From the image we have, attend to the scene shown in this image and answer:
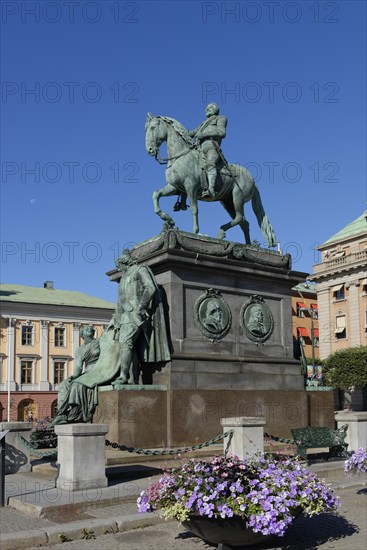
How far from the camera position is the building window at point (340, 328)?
72.1 metres

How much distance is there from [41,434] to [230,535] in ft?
31.4

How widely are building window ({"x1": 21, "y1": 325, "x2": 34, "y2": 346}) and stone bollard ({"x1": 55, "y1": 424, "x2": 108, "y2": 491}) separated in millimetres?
58405

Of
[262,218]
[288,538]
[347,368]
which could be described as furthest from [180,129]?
[347,368]

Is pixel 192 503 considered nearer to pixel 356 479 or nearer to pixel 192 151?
pixel 356 479

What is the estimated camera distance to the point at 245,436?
474 inches

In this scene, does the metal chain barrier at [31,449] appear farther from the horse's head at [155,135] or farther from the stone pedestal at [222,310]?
the horse's head at [155,135]

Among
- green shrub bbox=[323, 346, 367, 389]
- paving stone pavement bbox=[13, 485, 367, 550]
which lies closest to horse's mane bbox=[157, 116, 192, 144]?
paving stone pavement bbox=[13, 485, 367, 550]

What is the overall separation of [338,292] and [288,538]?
220 feet

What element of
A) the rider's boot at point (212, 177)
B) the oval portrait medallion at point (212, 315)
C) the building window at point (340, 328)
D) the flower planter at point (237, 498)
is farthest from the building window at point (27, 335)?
the flower planter at point (237, 498)

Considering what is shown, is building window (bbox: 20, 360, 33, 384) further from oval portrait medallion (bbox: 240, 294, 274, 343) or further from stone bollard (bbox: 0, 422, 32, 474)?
stone bollard (bbox: 0, 422, 32, 474)

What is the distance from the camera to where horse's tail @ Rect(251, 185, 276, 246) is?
19297 mm

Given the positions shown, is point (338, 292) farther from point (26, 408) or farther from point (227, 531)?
point (227, 531)

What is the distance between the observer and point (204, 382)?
1547 centimetres

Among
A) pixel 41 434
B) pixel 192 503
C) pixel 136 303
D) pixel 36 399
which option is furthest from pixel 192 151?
pixel 36 399
